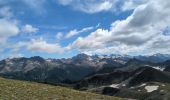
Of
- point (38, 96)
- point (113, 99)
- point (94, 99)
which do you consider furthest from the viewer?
point (113, 99)

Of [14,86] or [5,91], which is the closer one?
[5,91]

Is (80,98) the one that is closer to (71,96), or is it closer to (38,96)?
(71,96)

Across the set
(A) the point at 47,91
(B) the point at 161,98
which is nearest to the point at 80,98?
(A) the point at 47,91

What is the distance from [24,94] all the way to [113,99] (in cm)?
1755

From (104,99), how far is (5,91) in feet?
54.6

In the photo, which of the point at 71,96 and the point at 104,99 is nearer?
the point at 71,96

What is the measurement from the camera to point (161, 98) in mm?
190500

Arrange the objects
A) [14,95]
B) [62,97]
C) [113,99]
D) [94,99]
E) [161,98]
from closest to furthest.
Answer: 1. [14,95]
2. [62,97]
3. [94,99]
4. [113,99]
5. [161,98]

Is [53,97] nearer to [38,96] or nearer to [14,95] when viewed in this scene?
[38,96]

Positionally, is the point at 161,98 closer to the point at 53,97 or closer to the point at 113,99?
the point at 113,99

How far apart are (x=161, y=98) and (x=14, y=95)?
529 ft

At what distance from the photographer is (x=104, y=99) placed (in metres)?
51.0

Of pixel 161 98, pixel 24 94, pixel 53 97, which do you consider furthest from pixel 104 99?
pixel 161 98

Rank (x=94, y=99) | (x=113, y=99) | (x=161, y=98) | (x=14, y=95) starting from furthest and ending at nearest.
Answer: (x=161, y=98) < (x=113, y=99) < (x=94, y=99) < (x=14, y=95)
